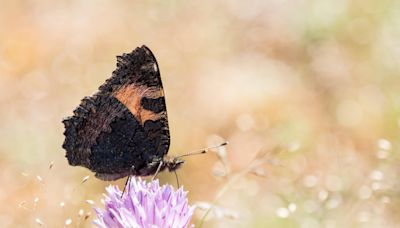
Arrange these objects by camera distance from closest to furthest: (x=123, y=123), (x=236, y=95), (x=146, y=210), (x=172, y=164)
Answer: (x=146, y=210), (x=172, y=164), (x=123, y=123), (x=236, y=95)

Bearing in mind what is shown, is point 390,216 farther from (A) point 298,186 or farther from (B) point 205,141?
(B) point 205,141

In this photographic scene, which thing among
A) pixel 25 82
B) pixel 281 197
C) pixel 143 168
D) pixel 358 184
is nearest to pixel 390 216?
pixel 358 184

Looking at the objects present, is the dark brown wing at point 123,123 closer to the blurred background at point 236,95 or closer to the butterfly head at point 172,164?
the butterfly head at point 172,164

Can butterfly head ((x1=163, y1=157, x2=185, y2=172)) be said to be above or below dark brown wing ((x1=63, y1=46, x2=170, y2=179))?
below

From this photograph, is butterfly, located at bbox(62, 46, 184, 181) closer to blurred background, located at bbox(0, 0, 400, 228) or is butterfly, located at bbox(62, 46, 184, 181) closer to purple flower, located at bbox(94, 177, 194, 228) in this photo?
purple flower, located at bbox(94, 177, 194, 228)

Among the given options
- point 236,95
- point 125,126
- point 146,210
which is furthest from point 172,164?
point 236,95

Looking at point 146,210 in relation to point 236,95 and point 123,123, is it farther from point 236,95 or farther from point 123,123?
point 236,95

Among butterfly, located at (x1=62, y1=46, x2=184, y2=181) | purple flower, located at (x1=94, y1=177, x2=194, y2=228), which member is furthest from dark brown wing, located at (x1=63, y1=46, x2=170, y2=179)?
purple flower, located at (x1=94, y1=177, x2=194, y2=228)
